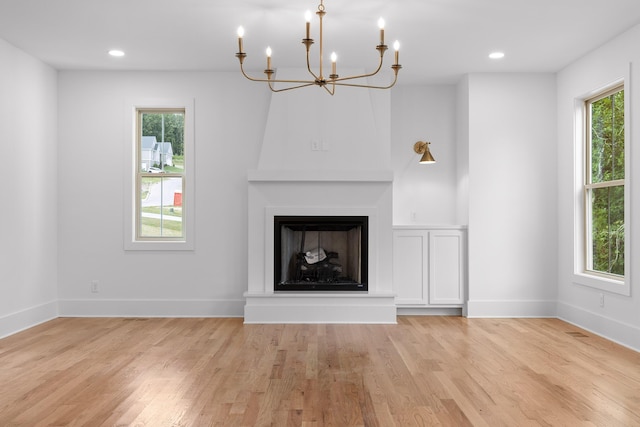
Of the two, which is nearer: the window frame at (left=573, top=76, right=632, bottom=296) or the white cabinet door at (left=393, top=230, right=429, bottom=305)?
the window frame at (left=573, top=76, right=632, bottom=296)

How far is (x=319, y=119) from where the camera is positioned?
5.59 m

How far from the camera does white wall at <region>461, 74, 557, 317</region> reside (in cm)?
576

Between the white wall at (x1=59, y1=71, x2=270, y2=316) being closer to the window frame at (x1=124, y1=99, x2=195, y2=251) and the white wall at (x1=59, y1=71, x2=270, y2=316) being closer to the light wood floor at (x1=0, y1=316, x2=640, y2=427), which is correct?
the window frame at (x1=124, y1=99, x2=195, y2=251)

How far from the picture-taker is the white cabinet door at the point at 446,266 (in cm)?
584

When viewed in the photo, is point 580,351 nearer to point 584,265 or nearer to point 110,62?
point 584,265

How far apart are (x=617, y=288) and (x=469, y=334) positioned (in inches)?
50.4

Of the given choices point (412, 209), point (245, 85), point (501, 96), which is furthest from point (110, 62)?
point (501, 96)

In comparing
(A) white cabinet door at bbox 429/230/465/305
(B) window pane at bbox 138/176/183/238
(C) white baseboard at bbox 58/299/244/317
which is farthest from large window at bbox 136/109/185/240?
(A) white cabinet door at bbox 429/230/465/305

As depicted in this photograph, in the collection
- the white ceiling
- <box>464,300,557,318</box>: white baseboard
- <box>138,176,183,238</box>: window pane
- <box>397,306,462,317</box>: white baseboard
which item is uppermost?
the white ceiling

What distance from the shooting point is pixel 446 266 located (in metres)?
5.84

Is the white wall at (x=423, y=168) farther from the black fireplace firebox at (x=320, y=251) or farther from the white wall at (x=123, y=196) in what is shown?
the white wall at (x=123, y=196)

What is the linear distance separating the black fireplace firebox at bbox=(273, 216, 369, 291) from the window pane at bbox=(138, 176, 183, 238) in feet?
3.85

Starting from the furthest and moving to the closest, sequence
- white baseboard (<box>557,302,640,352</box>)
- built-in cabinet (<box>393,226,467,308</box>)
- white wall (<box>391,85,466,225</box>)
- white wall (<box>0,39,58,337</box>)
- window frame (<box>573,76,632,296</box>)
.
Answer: white wall (<box>391,85,466,225</box>), built-in cabinet (<box>393,226,467,308</box>), window frame (<box>573,76,632,296</box>), white wall (<box>0,39,58,337</box>), white baseboard (<box>557,302,640,352</box>)

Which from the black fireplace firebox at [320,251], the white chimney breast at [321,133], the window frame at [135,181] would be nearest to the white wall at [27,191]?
the window frame at [135,181]
